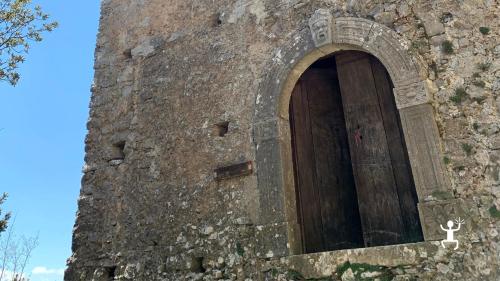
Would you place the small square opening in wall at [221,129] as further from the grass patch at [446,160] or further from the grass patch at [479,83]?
the grass patch at [479,83]

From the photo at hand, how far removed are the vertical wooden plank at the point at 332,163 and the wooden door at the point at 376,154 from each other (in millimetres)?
248

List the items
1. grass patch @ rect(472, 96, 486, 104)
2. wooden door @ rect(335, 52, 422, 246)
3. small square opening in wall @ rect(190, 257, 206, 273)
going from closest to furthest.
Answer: grass patch @ rect(472, 96, 486, 104), wooden door @ rect(335, 52, 422, 246), small square opening in wall @ rect(190, 257, 206, 273)

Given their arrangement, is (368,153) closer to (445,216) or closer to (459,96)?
(459,96)

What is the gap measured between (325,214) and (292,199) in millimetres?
489

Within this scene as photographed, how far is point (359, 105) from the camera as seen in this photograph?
388 cm

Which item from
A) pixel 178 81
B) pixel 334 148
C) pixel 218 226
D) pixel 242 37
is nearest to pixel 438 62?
pixel 334 148

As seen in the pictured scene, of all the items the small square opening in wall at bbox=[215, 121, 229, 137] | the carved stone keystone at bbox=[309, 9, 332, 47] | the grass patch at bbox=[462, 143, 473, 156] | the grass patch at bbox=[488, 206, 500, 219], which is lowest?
the grass patch at bbox=[488, 206, 500, 219]

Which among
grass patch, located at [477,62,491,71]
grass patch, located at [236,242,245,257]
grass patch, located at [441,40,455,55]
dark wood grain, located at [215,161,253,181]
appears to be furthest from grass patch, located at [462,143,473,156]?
grass patch, located at [236,242,245,257]

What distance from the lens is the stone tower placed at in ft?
9.43

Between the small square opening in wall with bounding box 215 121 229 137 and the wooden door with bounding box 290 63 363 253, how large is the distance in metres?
0.69

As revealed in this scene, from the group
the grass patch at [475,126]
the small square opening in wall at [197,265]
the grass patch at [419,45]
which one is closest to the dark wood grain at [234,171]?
the small square opening in wall at [197,265]

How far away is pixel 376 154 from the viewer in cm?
366

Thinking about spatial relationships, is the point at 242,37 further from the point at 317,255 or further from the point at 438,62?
the point at 317,255

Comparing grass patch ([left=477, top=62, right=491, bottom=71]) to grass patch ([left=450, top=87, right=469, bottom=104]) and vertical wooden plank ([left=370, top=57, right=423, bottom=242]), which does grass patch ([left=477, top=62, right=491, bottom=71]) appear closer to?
grass patch ([left=450, top=87, right=469, bottom=104])
